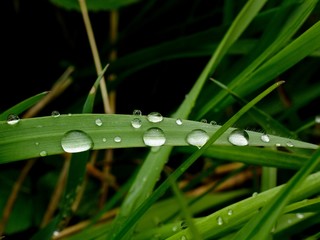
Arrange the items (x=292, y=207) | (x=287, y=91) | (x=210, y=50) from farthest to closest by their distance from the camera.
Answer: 1. (x=287, y=91)
2. (x=210, y=50)
3. (x=292, y=207)

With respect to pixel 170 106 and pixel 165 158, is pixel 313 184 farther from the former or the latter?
pixel 170 106

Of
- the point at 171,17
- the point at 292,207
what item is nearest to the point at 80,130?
the point at 292,207

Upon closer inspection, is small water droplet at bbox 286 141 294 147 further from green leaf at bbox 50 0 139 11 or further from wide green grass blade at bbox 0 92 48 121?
green leaf at bbox 50 0 139 11

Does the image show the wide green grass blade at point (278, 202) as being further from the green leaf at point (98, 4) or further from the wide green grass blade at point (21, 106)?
the green leaf at point (98, 4)

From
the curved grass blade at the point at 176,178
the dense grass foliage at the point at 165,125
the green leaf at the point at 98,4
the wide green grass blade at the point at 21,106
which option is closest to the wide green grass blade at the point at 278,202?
the dense grass foliage at the point at 165,125

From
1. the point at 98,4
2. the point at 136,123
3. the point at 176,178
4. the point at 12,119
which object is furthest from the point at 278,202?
the point at 98,4

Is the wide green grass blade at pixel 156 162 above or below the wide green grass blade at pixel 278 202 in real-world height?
above

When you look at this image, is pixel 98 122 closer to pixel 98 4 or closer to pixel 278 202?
pixel 278 202
